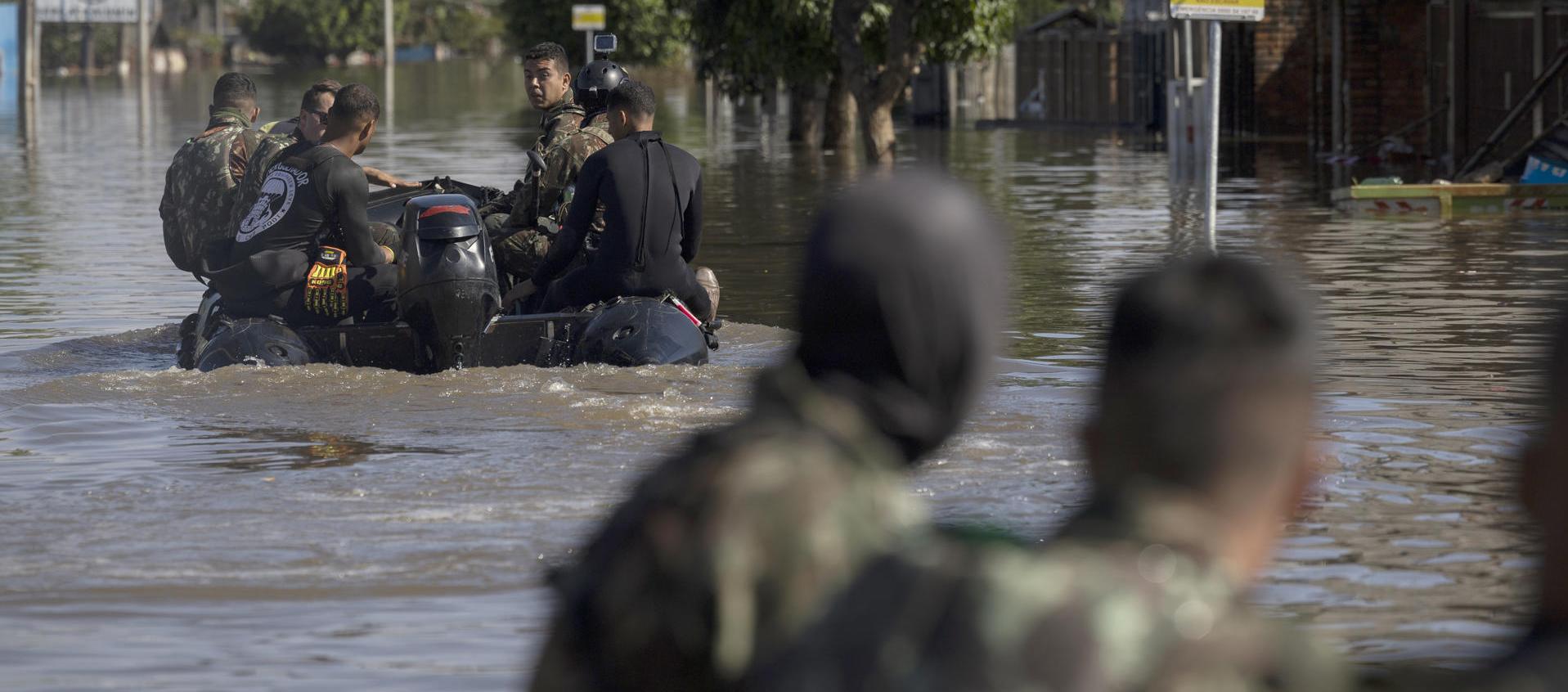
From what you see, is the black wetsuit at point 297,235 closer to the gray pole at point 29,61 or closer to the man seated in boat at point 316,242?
the man seated in boat at point 316,242

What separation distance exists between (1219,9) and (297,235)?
246 inches

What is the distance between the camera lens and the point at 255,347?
33.0 ft

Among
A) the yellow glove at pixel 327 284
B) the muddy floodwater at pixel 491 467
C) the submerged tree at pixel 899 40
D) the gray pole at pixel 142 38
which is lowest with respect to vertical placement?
the muddy floodwater at pixel 491 467

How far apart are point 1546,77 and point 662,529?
60.1 ft

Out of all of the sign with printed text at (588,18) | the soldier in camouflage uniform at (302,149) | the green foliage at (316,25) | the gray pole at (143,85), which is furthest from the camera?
the green foliage at (316,25)

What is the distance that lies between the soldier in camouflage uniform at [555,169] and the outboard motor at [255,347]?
49.8 inches

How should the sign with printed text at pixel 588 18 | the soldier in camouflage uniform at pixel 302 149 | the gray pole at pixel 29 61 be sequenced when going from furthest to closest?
the gray pole at pixel 29 61
the sign with printed text at pixel 588 18
the soldier in camouflage uniform at pixel 302 149

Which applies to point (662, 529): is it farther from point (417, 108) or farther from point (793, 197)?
point (417, 108)

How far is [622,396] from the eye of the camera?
9414 millimetres

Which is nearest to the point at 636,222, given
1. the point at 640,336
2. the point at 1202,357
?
the point at 640,336

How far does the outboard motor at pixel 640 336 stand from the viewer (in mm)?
10023

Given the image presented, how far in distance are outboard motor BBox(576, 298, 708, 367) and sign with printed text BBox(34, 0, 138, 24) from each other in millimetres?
70375

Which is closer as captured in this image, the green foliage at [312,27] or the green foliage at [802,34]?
the green foliage at [802,34]

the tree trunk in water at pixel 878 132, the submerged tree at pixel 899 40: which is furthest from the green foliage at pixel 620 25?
the tree trunk in water at pixel 878 132
